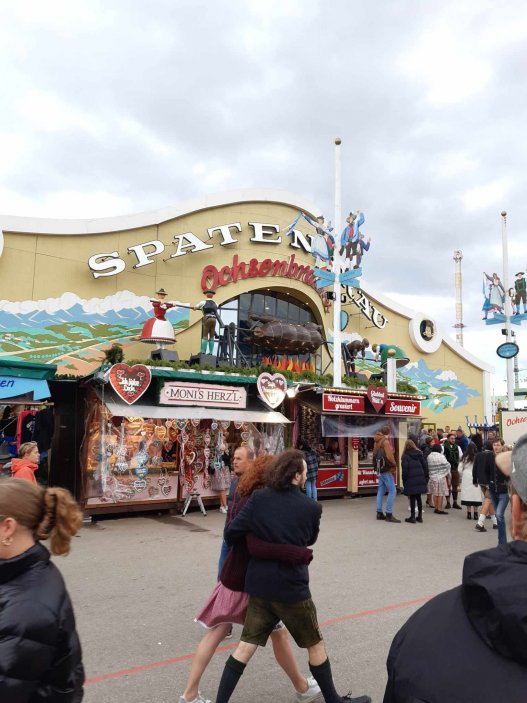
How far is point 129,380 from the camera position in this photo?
10477 millimetres

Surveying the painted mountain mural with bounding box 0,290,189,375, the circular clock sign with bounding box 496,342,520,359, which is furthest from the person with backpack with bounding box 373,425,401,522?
the circular clock sign with bounding box 496,342,520,359

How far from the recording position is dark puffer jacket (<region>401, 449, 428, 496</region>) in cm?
1088

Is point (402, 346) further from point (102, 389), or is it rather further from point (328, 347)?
point (102, 389)

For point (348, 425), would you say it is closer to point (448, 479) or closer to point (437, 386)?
point (448, 479)

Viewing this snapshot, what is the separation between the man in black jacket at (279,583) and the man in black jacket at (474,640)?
2.06m

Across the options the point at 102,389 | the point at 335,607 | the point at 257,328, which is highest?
the point at 257,328

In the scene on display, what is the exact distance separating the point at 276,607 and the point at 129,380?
25.0 ft

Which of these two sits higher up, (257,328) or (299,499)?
(257,328)

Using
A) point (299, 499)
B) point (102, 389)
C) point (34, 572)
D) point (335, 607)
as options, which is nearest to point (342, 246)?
point (102, 389)

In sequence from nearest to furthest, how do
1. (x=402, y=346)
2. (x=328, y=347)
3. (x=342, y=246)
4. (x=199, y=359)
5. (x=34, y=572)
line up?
(x=34, y=572) → (x=199, y=359) → (x=342, y=246) → (x=328, y=347) → (x=402, y=346)

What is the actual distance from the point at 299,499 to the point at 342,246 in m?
13.2

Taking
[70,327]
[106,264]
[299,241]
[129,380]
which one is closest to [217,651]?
[129,380]

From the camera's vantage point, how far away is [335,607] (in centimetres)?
581

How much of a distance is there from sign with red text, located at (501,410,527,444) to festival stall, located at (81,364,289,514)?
582 cm
